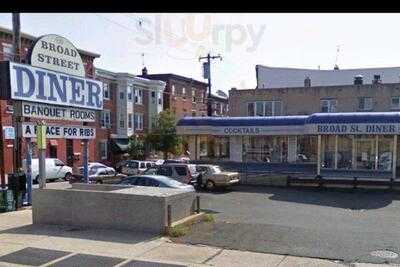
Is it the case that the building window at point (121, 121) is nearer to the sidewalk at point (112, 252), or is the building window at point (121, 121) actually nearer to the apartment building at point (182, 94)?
the apartment building at point (182, 94)

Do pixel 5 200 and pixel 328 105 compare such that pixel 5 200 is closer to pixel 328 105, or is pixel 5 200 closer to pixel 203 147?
pixel 203 147

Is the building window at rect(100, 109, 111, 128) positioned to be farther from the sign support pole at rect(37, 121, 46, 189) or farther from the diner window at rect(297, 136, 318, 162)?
the sign support pole at rect(37, 121, 46, 189)

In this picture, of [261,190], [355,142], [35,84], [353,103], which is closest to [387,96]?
[353,103]

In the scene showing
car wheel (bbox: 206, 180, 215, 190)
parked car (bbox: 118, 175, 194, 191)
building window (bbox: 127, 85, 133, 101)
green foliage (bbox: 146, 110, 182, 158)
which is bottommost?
car wheel (bbox: 206, 180, 215, 190)

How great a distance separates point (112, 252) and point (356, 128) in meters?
18.6

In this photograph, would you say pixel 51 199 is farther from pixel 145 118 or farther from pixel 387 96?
pixel 145 118

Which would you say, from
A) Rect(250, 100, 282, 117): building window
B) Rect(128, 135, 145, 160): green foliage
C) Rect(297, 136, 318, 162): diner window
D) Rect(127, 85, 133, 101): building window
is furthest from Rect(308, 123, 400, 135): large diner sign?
Rect(127, 85, 133, 101): building window

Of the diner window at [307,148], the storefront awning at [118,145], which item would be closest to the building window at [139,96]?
the storefront awning at [118,145]

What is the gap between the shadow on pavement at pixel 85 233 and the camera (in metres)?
10.8

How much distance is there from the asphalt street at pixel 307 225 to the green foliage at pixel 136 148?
21384 millimetres

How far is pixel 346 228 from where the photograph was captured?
12.8 m

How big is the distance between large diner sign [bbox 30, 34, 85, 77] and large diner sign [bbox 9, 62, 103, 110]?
0.28 meters

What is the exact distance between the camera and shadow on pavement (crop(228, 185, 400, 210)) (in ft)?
60.1

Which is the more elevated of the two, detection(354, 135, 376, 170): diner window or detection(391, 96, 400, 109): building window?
detection(391, 96, 400, 109): building window
